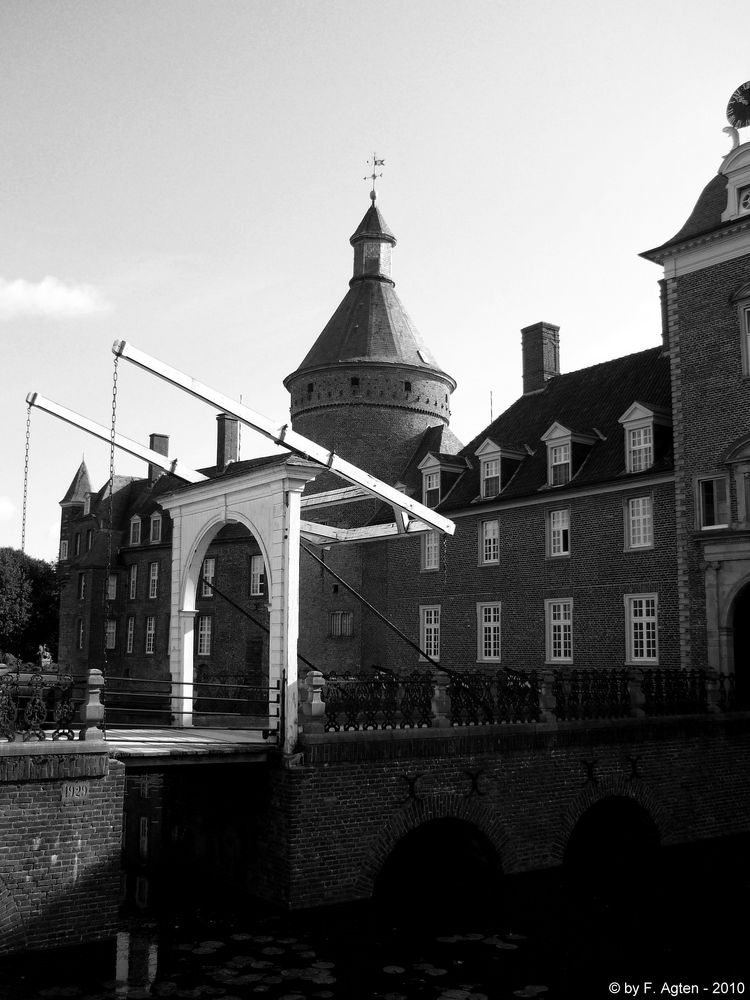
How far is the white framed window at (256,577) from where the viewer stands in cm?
4103

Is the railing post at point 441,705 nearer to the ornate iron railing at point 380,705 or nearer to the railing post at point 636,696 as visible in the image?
the ornate iron railing at point 380,705

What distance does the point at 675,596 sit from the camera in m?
24.3

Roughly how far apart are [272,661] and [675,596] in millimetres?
12788

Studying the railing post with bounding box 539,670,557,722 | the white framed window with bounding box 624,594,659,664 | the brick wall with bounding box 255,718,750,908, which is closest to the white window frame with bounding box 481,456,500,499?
the white framed window with bounding box 624,594,659,664

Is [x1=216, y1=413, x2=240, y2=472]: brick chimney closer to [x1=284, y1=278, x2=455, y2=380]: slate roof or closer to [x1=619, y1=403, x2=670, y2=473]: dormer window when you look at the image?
[x1=284, y1=278, x2=455, y2=380]: slate roof

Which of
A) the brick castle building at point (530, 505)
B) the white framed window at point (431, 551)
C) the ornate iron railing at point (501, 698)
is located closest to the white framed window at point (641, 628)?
the brick castle building at point (530, 505)

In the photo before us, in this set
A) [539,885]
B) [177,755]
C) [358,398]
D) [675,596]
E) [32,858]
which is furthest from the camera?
[358,398]

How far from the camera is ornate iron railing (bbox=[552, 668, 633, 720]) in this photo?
18203 mm

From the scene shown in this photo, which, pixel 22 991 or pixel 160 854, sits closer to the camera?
pixel 22 991

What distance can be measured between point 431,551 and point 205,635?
47.2 ft

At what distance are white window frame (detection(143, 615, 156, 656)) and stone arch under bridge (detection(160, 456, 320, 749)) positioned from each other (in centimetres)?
2977

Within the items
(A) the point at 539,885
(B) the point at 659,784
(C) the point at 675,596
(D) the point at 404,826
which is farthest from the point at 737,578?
(D) the point at 404,826

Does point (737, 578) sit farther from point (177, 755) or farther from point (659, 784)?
point (177, 755)

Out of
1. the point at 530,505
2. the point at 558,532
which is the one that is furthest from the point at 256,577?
the point at 558,532
